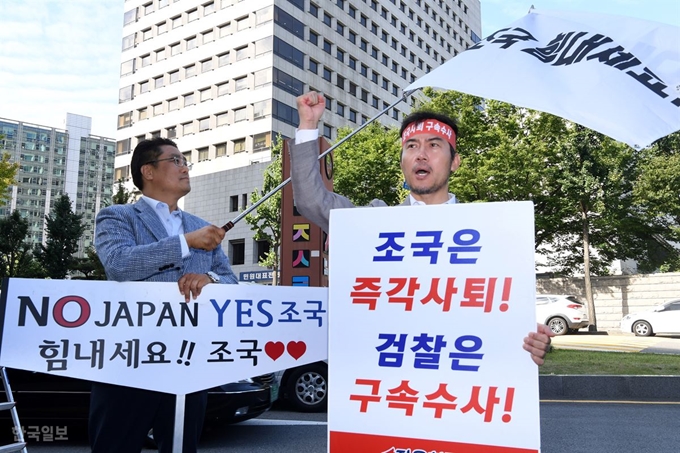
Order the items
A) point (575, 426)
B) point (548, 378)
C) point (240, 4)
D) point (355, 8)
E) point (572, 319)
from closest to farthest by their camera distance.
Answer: point (575, 426)
point (548, 378)
point (572, 319)
point (240, 4)
point (355, 8)

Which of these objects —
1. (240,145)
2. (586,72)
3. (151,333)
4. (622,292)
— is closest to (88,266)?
(240,145)

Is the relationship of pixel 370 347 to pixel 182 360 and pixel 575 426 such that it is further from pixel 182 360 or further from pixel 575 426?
pixel 575 426

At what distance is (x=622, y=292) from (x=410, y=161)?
90.2ft

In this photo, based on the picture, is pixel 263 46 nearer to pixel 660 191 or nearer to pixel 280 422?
pixel 660 191

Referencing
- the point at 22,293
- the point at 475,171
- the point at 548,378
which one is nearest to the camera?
the point at 22,293

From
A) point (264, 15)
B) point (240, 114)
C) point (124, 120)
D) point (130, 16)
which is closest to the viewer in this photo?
point (240, 114)

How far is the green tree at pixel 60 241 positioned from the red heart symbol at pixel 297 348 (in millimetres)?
34700

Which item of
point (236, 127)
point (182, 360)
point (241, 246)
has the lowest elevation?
point (182, 360)

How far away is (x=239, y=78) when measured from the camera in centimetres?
4409

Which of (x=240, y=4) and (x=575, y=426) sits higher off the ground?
(x=240, y=4)

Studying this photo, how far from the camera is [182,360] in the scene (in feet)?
8.39

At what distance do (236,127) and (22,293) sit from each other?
41.9 metres

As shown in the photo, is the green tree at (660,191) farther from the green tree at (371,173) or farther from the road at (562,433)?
the road at (562,433)

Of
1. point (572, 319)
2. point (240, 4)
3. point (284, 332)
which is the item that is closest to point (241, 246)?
point (240, 4)
